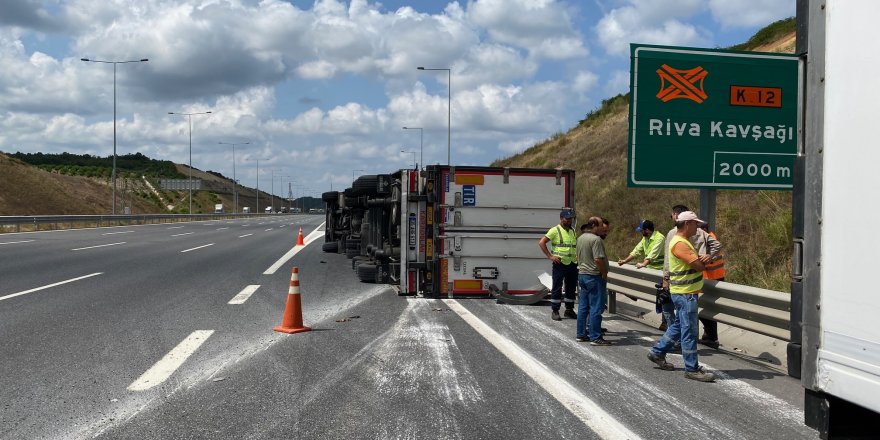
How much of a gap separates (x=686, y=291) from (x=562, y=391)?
1780 millimetres

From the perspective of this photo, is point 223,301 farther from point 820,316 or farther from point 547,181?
point 820,316

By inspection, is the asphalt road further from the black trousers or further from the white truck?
the white truck

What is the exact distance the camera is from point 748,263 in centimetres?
1339

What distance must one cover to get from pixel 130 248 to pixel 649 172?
56.2 feet

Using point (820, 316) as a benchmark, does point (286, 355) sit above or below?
below

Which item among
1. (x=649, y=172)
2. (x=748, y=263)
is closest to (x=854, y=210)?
(x=649, y=172)

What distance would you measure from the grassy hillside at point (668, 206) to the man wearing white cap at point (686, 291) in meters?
3.67

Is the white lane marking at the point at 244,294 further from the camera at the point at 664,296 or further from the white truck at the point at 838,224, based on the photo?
the white truck at the point at 838,224

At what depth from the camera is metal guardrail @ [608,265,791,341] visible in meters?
6.62

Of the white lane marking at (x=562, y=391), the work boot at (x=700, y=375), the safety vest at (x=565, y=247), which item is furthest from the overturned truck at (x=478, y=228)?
the work boot at (x=700, y=375)

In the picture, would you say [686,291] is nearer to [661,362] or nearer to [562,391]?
[661,362]

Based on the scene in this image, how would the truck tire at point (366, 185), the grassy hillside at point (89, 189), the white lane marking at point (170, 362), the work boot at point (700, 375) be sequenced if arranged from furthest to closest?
the grassy hillside at point (89, 189) < the truck tire at point (366, 185) < the work boot at point (700, 375) < the white lane marking at point (170, 362)

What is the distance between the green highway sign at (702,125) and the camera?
402 inches

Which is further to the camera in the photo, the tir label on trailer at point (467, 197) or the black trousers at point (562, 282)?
the tir label on trailer at point (467, 197)
